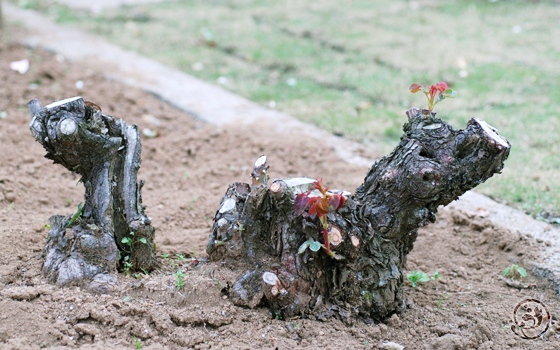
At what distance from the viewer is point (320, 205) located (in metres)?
2.14

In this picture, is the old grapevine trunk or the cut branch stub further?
the cut branch stub

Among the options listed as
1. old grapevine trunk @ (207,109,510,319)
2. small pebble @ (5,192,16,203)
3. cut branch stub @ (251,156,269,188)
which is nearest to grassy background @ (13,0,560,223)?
old grapevine trunk @ (207,109,510,319)

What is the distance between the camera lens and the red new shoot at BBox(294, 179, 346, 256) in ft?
7.03

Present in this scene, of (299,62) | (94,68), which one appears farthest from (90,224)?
(299,62)

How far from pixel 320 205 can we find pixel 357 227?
29 centimetres

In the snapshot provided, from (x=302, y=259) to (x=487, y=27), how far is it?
7.78 meters

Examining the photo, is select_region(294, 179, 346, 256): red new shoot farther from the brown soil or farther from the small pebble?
the small pebble

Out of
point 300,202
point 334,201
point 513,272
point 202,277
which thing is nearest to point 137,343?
point 202,277

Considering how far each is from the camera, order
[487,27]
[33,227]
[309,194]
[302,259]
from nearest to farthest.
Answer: [309,194] → [302,259] → [33,227] → [487,27]

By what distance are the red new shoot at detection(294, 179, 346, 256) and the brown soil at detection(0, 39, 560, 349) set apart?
39 cm

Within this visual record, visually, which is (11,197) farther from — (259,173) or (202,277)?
(259,173)

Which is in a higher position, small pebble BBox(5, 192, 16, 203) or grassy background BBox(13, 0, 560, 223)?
grassy background BBox(13, 0, 560, 223)

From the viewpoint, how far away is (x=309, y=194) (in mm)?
2188

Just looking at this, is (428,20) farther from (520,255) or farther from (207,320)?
(207,320)
